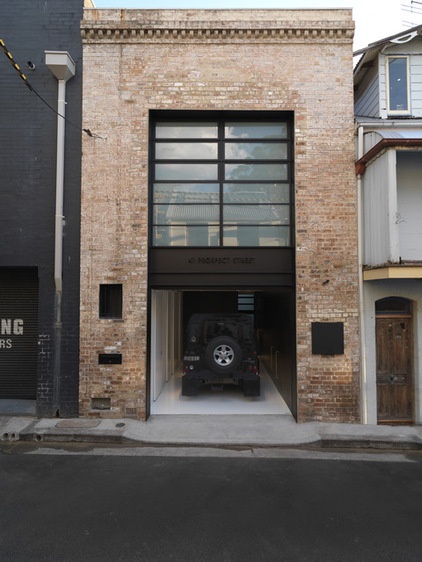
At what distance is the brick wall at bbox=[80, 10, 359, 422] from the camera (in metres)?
7.25

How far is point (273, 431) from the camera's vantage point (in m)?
6.62

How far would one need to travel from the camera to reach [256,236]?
25.2 ft

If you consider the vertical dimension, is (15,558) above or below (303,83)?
below

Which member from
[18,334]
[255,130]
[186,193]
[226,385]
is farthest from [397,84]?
[18,334]

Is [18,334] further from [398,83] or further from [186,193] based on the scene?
[398,83]

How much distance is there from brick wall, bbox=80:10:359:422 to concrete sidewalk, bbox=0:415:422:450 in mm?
970

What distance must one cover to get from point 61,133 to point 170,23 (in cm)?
335

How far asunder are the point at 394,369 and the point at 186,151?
665 cm

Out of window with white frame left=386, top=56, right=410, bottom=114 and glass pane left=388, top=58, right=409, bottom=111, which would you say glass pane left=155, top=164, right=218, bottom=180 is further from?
glass pane left=388, top=58, right=409, bottom=111

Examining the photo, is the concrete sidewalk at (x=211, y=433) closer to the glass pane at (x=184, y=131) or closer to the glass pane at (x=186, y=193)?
the glass pane at (x=186, y=193)

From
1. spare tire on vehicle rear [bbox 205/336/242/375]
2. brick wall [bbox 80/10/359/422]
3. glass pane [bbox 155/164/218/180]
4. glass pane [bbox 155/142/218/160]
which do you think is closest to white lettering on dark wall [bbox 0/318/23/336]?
brick wall [bbox 80/10/359/422]

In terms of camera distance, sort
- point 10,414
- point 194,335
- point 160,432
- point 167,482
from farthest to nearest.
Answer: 1. point 194,335
2. point 10,414
3. point 160,432
4. point 167,482

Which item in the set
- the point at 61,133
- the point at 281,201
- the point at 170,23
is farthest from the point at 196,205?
the point at 170,23

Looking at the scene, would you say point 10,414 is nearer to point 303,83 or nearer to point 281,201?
point 281,201
